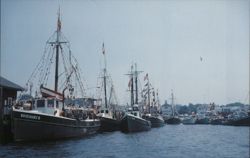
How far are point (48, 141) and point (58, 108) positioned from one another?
18.2 feet

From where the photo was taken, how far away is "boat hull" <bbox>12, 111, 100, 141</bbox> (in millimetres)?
34625

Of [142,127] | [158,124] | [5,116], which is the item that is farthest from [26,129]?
[158,124]

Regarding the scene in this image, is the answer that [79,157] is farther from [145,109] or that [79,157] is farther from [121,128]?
A: [145,109]

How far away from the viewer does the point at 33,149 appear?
1177 inches

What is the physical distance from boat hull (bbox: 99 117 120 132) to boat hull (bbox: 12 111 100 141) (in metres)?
19.8

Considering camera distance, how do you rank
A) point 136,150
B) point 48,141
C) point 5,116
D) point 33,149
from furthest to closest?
point 5,116 < point 48,141 < point 136,150 < point 33,149

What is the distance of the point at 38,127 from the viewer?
3578 cm

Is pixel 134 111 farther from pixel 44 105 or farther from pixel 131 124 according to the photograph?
pixel 44 105

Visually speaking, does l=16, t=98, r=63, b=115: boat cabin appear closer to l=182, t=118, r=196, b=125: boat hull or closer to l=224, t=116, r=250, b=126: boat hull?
l=224, t=116, r=250, b=126: boat hull

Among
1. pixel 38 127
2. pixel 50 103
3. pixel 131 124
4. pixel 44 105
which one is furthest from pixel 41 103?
pixel 131 124

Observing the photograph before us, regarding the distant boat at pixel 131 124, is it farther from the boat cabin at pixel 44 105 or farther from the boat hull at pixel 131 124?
the boat cabin at pixel 44 105

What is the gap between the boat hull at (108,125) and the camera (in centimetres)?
6020

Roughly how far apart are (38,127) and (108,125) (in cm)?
2560

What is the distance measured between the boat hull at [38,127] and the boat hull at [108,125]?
19.8 metres
